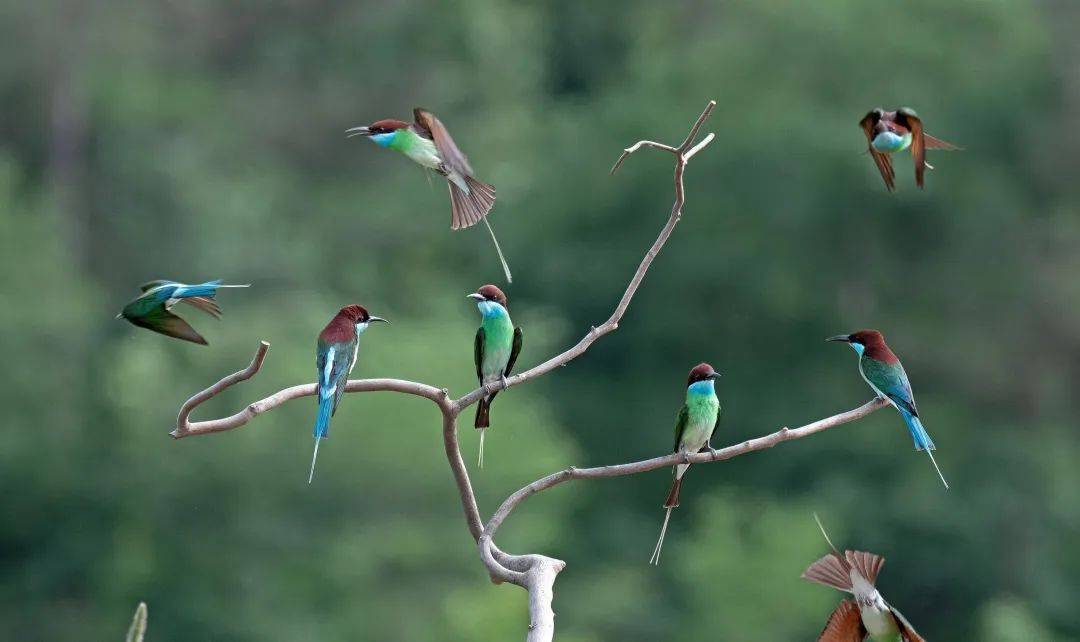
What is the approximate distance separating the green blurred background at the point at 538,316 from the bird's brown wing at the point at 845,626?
45.2 feet

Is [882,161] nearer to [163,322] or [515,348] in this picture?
[515,348]

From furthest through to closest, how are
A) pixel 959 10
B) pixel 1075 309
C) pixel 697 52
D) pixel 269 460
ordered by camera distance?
pixel 697 52, pixel 959 10, pixel 1075 309, pixel 269 460

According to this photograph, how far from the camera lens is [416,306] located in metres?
20.8

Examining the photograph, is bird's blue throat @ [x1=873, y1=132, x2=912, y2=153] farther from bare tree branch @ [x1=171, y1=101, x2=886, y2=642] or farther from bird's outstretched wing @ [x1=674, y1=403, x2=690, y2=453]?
bird's outstretched wing @ [x1=674, y1=403, x2=690, y2=453]

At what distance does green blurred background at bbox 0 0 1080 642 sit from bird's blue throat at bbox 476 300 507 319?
12496mm

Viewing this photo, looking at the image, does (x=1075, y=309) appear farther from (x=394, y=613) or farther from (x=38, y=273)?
(x=38, y=273)

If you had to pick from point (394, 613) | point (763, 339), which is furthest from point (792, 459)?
point (394, 613)

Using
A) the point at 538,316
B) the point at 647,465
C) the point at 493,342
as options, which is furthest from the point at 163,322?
the point at 538,316

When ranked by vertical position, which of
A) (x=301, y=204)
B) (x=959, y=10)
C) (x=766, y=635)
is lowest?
(x=766, y=635)

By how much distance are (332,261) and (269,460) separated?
13.4 feet

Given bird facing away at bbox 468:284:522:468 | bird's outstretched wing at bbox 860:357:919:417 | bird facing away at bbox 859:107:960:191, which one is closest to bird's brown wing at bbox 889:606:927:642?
bird facing away at bbox 859:107:960:191

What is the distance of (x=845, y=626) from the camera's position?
2.48 metres

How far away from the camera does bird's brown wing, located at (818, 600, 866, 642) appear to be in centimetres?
247

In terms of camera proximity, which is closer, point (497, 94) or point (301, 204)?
point (301, 204)
